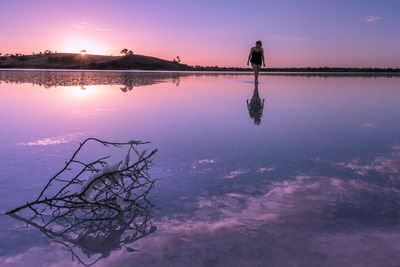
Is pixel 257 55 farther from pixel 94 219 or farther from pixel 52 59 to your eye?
pixel 52 59

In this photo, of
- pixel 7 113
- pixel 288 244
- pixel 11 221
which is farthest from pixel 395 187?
pixel 7 113

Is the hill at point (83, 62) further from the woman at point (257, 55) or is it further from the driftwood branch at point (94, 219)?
the driftwood branch at point (94, 219)

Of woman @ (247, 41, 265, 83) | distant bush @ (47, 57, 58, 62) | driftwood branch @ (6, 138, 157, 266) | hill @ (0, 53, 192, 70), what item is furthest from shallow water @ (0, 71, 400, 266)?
distant bush @ (47, 57, 58, 62)

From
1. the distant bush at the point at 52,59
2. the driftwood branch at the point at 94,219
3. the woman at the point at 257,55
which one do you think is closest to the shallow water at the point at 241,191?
the driftwood branch at the point at 94,219

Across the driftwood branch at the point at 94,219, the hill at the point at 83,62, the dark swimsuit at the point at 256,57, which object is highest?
the hill at the point at 83,62

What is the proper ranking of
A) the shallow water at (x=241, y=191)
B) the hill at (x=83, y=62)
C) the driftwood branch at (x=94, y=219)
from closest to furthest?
1. the shallow water at (x=241, y=191)
2. the driftwood branch at (x=94, y=219)
3. the hill at (x=83, y=62)

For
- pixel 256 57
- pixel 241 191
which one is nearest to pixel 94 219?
pixel 241 191

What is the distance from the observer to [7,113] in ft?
21.5

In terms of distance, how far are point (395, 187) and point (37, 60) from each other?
120045 mm

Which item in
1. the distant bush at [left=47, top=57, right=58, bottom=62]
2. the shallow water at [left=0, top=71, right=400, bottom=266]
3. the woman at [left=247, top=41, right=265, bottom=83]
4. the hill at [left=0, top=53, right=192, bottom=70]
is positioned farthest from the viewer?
the distant bush at [left=47, top=57, right=58, bottom=62]

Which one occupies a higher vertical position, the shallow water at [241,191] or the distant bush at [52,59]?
the distant bush at [52,59]

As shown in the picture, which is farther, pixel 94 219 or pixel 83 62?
pixel 83 62

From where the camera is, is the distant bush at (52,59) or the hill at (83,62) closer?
the hill at (83,62)

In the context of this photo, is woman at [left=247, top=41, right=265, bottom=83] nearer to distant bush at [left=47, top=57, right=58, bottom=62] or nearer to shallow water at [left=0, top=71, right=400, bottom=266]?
shallow water at [left=0, top=71, right=400, bottom=266]
